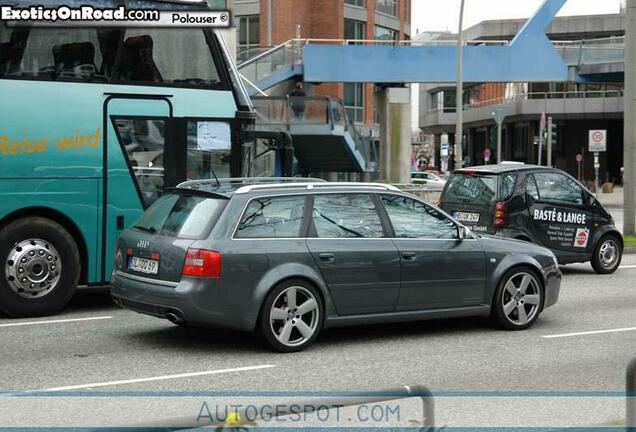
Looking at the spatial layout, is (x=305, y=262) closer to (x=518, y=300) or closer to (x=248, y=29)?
(x=518, y=300)

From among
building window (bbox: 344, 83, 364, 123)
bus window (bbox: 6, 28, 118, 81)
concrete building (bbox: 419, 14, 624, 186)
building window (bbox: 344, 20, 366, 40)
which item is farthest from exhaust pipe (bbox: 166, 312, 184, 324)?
Answer: concrete building (bbox: 419, 14, 624, 186)

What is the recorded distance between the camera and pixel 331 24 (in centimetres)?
5522

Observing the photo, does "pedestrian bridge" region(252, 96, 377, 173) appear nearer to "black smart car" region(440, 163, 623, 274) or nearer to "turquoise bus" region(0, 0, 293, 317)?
"black smart car" region(440, 163, 623, 274)

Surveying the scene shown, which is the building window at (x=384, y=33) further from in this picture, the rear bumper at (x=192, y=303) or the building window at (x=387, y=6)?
the rear bumper at (x=192, y=303)

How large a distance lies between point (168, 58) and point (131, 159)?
127 cm

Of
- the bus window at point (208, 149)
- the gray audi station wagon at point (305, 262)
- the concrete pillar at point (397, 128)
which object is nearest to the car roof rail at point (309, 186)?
the gray audi station wagon at point (305, 262)

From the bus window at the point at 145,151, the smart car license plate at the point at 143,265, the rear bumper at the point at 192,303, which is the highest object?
the bus window at the point at 145,151

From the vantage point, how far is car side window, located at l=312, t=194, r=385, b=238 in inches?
344

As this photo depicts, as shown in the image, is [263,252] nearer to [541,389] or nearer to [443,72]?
[541,389]

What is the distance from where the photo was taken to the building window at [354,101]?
5520 cm

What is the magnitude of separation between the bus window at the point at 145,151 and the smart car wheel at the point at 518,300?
411 cm

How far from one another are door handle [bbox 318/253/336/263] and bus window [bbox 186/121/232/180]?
10.1ft

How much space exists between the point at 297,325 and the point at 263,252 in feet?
2.38

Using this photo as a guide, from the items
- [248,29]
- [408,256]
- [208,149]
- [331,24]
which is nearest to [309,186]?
[408,256]
